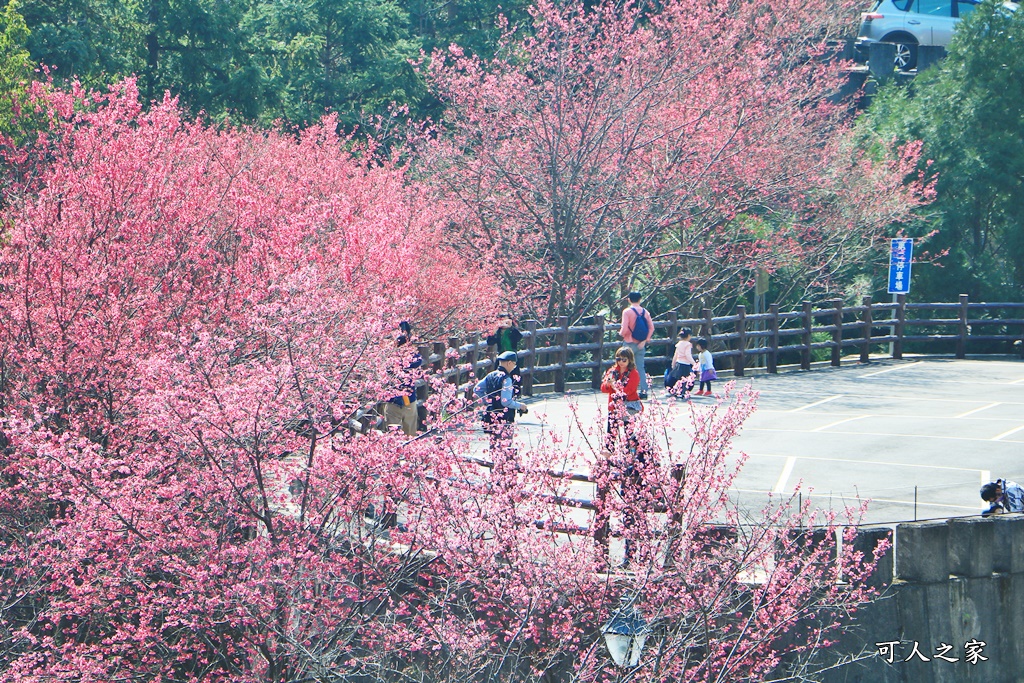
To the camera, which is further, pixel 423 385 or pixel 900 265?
pixel 900 265

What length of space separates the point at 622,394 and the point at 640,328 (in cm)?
708

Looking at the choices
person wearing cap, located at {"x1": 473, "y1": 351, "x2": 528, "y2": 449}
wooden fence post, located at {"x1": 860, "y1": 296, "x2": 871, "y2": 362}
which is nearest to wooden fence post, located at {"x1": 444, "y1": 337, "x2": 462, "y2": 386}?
person wearing cap, located at {"x1": 473, "y1": 351, "x2": 528, "y2": 449}

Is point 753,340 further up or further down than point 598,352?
further down

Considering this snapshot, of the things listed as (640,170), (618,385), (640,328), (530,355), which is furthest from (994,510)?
(640,170)

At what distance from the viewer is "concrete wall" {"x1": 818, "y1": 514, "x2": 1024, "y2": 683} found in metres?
10.6

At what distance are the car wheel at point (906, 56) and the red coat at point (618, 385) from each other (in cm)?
3054

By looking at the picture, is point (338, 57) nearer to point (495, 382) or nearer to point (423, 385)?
point (423, 385)

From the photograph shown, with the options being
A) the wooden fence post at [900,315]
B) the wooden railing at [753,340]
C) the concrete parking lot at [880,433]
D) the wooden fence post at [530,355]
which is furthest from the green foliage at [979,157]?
the wooden fence post at [530,355]

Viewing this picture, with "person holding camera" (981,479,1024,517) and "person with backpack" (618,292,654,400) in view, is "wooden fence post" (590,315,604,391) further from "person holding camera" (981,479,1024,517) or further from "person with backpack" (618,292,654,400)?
"person holding camera" (981,479,1024,517)

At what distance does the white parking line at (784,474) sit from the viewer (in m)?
13.7

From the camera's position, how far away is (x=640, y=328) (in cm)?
1692

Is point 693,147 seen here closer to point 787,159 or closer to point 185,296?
point 787,159

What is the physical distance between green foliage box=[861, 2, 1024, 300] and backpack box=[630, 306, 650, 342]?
47.8ft

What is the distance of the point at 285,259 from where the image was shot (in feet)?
42.8
